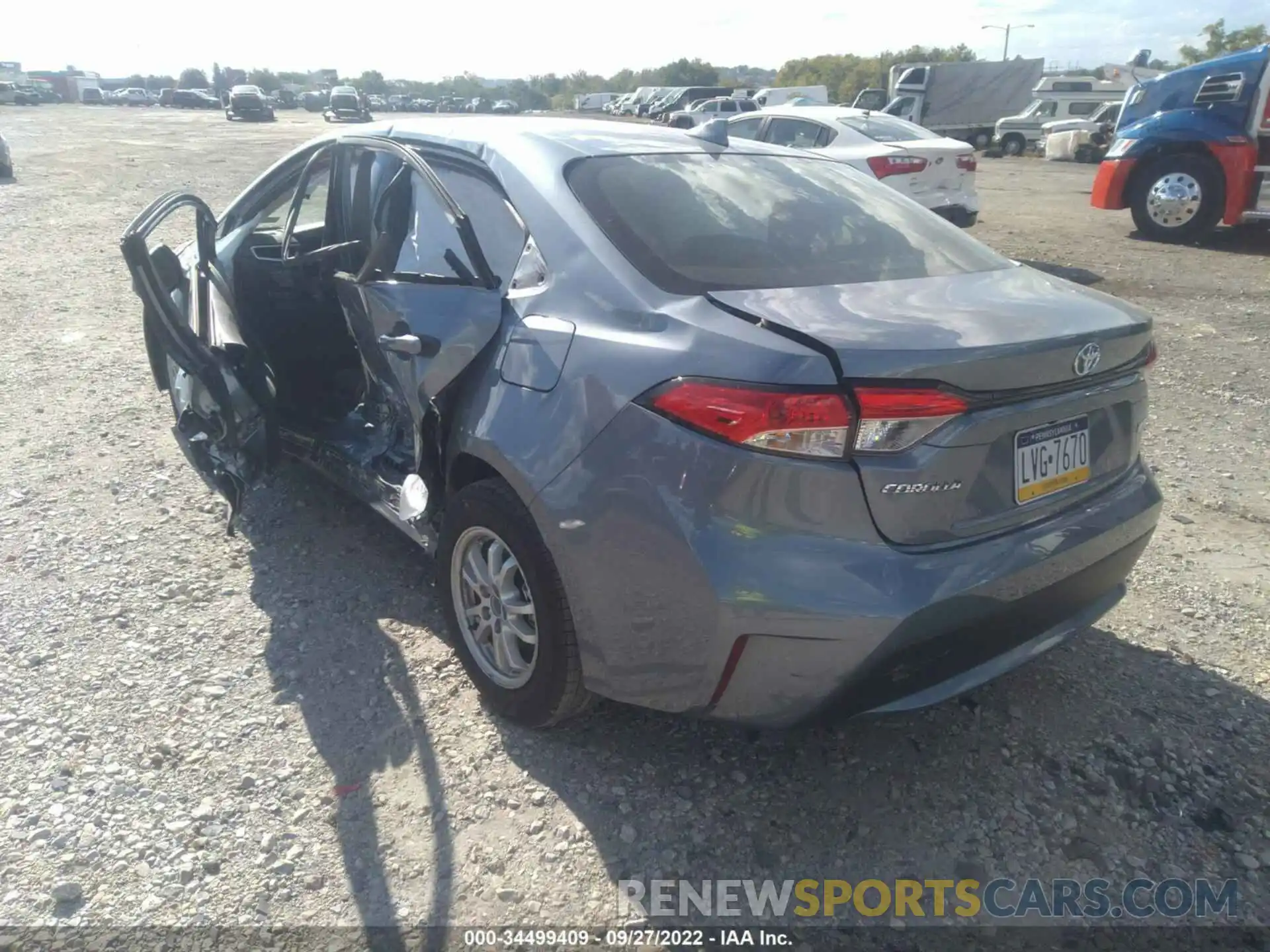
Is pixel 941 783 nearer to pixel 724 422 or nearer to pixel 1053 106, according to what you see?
pixel 724 422

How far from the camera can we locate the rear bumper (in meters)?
2.13

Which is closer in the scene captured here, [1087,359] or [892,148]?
[1087,359]

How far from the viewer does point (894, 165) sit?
402 inches

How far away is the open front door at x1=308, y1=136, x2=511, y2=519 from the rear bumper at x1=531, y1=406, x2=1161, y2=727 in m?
0.67

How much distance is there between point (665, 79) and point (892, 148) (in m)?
84.4

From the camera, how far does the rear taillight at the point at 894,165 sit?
1016 cm

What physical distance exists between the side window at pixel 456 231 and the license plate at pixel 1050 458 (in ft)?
4.85

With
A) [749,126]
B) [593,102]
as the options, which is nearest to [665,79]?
[593,102]

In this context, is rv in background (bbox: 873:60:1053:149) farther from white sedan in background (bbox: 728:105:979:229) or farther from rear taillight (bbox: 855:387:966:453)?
rear taillight (bbox: 855:387:966:453)

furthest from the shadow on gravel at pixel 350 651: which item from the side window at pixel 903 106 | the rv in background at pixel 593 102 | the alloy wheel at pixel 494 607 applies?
the rv in background at pixel 593 102

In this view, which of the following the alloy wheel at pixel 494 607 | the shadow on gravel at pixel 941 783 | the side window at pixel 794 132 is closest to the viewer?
the shadow on gravel at pixel 941 783

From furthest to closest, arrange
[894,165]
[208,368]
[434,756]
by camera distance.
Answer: [894,165] → [208,368] → [434,756]

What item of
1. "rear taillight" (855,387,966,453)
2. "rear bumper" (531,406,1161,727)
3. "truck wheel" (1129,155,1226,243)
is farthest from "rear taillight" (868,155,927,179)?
"rear taillight" (855,387,966,453)

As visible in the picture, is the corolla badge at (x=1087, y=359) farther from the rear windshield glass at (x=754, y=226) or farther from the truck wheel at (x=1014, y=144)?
the truck wheel at (x=1014, y=144)
